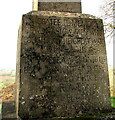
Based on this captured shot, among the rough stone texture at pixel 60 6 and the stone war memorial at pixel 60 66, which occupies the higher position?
the rough stone texture at pixel 60 6

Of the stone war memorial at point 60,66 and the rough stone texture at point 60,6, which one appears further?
the rough stone texture at point 60,6

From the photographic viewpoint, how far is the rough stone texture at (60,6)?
3.26 meters

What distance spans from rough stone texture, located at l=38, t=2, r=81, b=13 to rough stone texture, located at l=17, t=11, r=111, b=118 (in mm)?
275

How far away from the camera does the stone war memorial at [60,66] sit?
258cm

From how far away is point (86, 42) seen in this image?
304 cm

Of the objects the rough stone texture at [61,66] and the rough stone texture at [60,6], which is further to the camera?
the rough stone texture at [60,6]

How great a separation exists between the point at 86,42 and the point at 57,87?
1.17 meters

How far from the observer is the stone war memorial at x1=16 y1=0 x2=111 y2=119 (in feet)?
8.46

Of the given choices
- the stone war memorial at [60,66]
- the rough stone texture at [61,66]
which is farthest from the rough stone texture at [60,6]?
the rough stone texture at [61,66]

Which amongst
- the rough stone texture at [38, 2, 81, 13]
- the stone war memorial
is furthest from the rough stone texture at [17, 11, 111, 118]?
the rough stone texture at [38, 2, 81, 13]

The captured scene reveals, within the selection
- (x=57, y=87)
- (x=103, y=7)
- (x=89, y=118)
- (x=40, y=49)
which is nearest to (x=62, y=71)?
(x=57, y=87)

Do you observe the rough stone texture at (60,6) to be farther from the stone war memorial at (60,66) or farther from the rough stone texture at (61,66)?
the rough stone texture at (61,66)

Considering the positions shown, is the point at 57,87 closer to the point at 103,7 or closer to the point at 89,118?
the point at 89,118

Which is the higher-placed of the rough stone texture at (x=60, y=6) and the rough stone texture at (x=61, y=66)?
the rough stone texture at (x=60, y=6)
